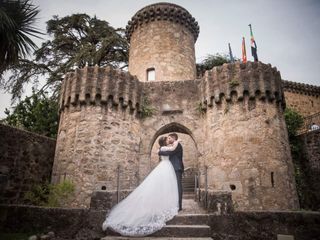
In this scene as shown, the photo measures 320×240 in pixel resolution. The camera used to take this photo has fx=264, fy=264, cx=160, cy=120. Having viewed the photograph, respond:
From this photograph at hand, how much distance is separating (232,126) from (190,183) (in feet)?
17.9

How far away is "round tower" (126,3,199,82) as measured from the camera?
15.4 m

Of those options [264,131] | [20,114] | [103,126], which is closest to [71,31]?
[20,114]

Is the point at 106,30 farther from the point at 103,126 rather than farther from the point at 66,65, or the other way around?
the point at 103,126

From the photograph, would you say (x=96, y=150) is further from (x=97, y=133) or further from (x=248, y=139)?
(x=248, y=139)

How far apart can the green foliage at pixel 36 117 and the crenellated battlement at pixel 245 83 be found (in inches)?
304

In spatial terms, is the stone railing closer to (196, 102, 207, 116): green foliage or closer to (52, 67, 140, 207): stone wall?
(52, 67, 140, 207): stone wall

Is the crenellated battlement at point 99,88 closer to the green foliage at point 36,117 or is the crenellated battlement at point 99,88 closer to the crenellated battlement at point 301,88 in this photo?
the green foliage at point 36,117

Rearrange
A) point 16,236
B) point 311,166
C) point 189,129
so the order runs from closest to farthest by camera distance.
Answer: point 16,236
point 189,129
point 311,166

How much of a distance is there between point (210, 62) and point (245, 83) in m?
10.9

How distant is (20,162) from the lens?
9.47m

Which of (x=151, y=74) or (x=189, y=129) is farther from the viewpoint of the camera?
(x=151, y=74)

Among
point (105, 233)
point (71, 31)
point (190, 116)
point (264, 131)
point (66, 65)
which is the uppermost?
point (71, 31)

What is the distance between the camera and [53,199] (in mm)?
8680

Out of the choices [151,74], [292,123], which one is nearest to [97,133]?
[151,74]
